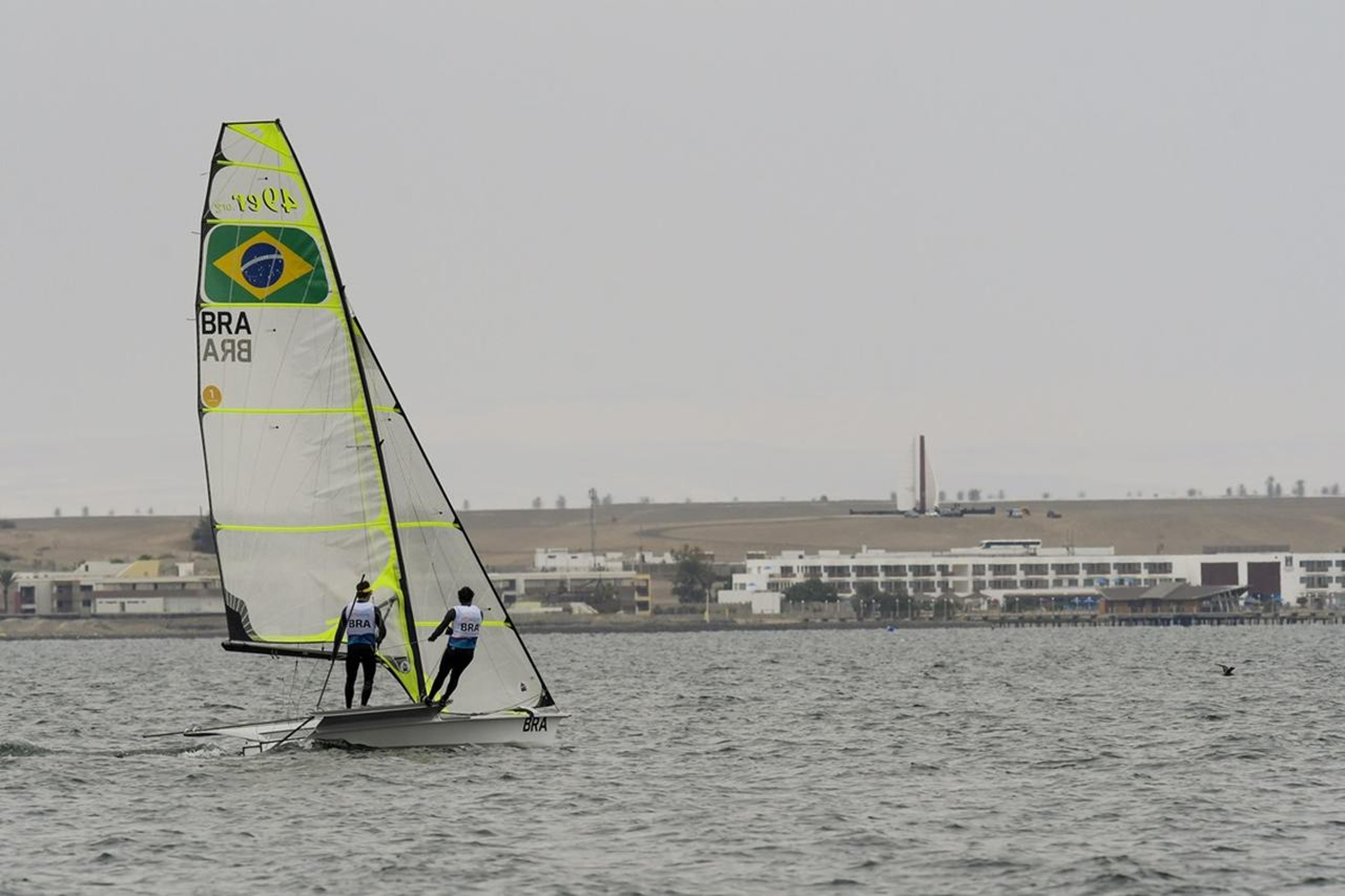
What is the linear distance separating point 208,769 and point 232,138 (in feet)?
34.6

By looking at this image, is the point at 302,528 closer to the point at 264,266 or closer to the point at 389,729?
the point at 389,729

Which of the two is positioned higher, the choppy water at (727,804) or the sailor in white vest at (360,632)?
the sailor in white vest at (360,632)

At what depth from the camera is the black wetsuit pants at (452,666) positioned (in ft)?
121

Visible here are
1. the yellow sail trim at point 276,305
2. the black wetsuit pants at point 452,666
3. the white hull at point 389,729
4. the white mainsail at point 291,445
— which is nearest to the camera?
the white hull at point 389,729

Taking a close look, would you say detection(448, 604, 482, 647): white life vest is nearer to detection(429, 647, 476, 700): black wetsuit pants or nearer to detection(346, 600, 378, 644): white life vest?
detection(429, 647, 476, 700): black wetsuit pants

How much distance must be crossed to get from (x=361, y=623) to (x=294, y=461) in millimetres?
3145

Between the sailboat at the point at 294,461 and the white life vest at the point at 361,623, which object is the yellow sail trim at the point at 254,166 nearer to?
the sailboat at the point at 294,461

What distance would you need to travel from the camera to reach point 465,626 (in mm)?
37281

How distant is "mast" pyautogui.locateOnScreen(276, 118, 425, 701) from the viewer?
1491 inches

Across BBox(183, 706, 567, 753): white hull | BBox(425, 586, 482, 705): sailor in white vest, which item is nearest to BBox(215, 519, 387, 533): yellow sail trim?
BBox(425, 586, 482, 705): sailor in white vest

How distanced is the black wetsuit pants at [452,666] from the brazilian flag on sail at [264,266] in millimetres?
6455

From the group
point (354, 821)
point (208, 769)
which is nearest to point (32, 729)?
point (208, 769)

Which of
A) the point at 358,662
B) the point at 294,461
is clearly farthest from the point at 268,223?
the point at 358,662

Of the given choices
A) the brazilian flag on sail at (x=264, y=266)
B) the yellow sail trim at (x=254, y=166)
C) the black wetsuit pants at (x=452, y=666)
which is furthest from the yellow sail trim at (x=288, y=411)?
the black wetsuit pants at (x=452, y=666)
